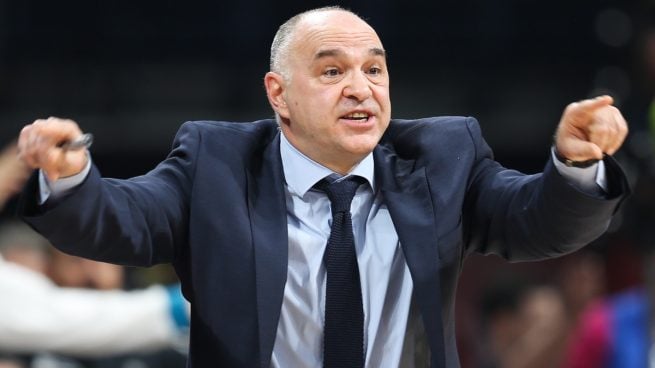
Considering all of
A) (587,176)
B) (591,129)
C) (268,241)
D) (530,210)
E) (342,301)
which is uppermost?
(591,129)

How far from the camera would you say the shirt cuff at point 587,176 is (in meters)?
3.22

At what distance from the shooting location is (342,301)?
3.39 m

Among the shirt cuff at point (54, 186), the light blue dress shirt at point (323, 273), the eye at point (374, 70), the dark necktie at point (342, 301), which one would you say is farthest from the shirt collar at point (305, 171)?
the shirt cuff at point (54, 186)

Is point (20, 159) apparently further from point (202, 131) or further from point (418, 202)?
point (418, 202)

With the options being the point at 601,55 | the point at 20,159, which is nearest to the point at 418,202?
the point at 20,159

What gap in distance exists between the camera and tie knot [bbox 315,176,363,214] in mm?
3525

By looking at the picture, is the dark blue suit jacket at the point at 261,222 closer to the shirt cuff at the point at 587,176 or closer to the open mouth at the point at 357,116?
the shirt cuff at the point at 587,176

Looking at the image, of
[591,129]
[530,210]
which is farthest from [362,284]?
[591,129]

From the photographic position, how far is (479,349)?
730cm

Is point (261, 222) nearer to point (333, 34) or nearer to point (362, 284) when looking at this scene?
point (362, 284)

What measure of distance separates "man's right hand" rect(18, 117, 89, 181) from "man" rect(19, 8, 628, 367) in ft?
0.06

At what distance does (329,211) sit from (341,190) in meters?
0.06

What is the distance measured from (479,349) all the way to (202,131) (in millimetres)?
4015

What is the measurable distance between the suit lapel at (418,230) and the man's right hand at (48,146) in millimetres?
852
